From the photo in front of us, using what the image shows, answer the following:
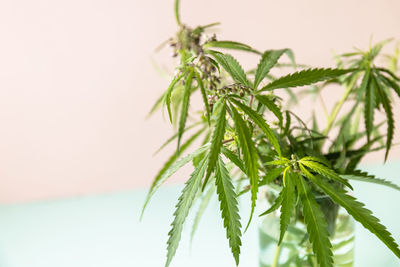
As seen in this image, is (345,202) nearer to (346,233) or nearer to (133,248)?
(346,233)

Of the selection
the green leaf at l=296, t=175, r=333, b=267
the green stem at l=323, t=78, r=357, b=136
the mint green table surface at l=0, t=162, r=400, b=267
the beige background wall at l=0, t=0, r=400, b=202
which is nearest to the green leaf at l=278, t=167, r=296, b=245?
the green leaf at l=296, t=175, r=333, b=267

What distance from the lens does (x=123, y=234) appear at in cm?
93

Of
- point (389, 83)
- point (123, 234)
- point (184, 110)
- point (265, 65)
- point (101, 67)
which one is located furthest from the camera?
point (101, 67)

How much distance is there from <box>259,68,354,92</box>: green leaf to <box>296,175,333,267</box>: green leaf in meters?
0.10

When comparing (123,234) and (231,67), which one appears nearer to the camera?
(231,67)

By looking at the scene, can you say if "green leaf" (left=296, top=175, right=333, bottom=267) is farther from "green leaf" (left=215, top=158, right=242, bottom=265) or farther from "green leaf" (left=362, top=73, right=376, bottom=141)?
"green leaf" (left=362, top=73, right=376, bottom=141)

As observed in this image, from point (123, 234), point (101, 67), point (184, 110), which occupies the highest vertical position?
point (101, 67)

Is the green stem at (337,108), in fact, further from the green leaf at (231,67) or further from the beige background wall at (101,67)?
the beige background wall at (101,67)

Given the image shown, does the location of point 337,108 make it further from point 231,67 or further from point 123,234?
point 123,234

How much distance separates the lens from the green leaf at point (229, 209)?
378mm

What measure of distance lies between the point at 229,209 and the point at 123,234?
1.98 ft

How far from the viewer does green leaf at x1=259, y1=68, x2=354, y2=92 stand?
403 millimetres

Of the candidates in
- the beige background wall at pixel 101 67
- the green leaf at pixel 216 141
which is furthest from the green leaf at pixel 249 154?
the beige background wall at pixel 101 67

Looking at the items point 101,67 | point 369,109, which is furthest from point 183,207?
point 101,67
